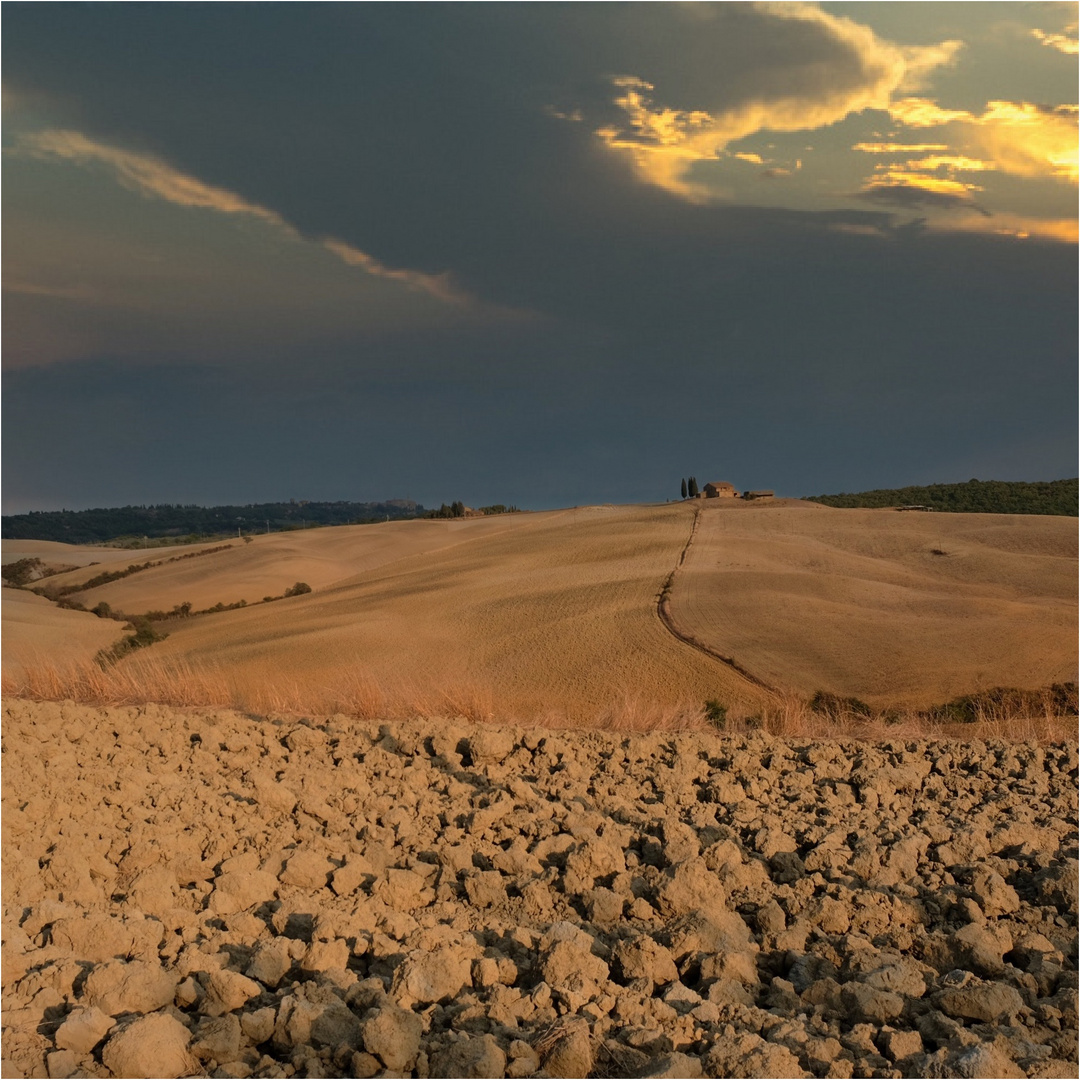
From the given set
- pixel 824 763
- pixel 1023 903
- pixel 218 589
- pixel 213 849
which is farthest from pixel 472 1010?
pixel 218 589

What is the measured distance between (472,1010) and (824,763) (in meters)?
5.47

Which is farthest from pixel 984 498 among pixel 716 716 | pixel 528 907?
pixel 528 907

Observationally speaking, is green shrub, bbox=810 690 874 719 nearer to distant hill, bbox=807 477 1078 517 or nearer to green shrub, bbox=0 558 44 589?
green shrub, bbox=0 558 44 589

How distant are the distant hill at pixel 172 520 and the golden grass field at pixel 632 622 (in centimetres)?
7456

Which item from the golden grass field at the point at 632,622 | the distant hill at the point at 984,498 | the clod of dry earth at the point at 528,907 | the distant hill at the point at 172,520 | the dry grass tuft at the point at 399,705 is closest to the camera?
the clod of dry earth at the point at 528,907

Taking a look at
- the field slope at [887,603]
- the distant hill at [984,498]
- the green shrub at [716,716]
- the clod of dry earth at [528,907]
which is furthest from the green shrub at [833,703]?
the distant hill at [984,498]

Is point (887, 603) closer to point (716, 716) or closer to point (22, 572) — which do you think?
point (716, 716)

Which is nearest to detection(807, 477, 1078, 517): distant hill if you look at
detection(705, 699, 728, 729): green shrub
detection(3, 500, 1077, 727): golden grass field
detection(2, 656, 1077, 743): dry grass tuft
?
detection(3, 500, 1077, 727): golden grass field

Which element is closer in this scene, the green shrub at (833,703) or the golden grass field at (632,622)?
the green shrub at (833,703)

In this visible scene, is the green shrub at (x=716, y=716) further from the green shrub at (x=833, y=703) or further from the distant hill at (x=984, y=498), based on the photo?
the distant hill at (x=984, y=498)

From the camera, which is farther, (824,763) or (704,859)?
(824,763)

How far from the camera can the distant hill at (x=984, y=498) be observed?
92.8 meters

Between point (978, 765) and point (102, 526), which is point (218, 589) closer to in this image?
point (978, 765)

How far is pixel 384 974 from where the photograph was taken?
17.3 feet
